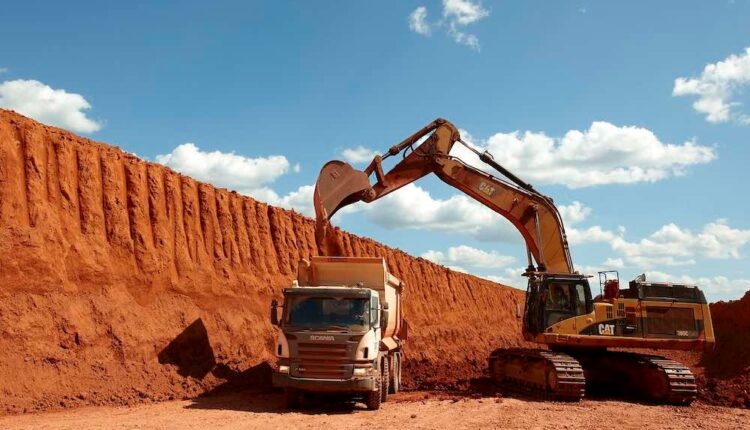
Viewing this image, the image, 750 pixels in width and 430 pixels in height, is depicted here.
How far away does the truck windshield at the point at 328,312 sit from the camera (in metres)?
15.1

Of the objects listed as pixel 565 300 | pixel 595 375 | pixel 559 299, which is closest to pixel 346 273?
pixel 559 299

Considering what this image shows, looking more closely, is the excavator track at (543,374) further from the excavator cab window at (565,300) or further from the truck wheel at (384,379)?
the truck wheel at (384,379)

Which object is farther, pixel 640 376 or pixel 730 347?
pixel 730 347

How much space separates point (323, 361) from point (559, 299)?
22.5 ft

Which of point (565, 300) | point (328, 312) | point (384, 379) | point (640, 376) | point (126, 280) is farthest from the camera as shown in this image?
point (126, 280)

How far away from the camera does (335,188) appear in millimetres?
17344

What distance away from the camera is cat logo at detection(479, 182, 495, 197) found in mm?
19703

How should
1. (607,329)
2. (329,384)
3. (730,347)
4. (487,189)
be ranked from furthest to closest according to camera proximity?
(730,347) < (487,189) < (607,329) < (329,384)

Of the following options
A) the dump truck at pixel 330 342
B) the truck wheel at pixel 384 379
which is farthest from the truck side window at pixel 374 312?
the truck wheel at pixel 384 379

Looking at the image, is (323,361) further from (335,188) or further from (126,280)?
(126,280)

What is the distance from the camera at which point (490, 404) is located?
1627 centimetres

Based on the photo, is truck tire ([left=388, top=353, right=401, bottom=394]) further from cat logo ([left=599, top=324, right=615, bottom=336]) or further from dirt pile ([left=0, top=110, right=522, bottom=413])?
cat logo ([left=599, top=324, right=615, bottom=336])

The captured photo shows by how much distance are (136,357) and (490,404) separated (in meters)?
9.26

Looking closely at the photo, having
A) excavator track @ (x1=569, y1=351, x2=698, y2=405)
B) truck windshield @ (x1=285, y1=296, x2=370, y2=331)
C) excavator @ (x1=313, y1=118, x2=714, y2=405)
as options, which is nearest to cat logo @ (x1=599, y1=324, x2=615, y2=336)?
excavator @ (x1=313, y1=118, x2=714, y2=405)
